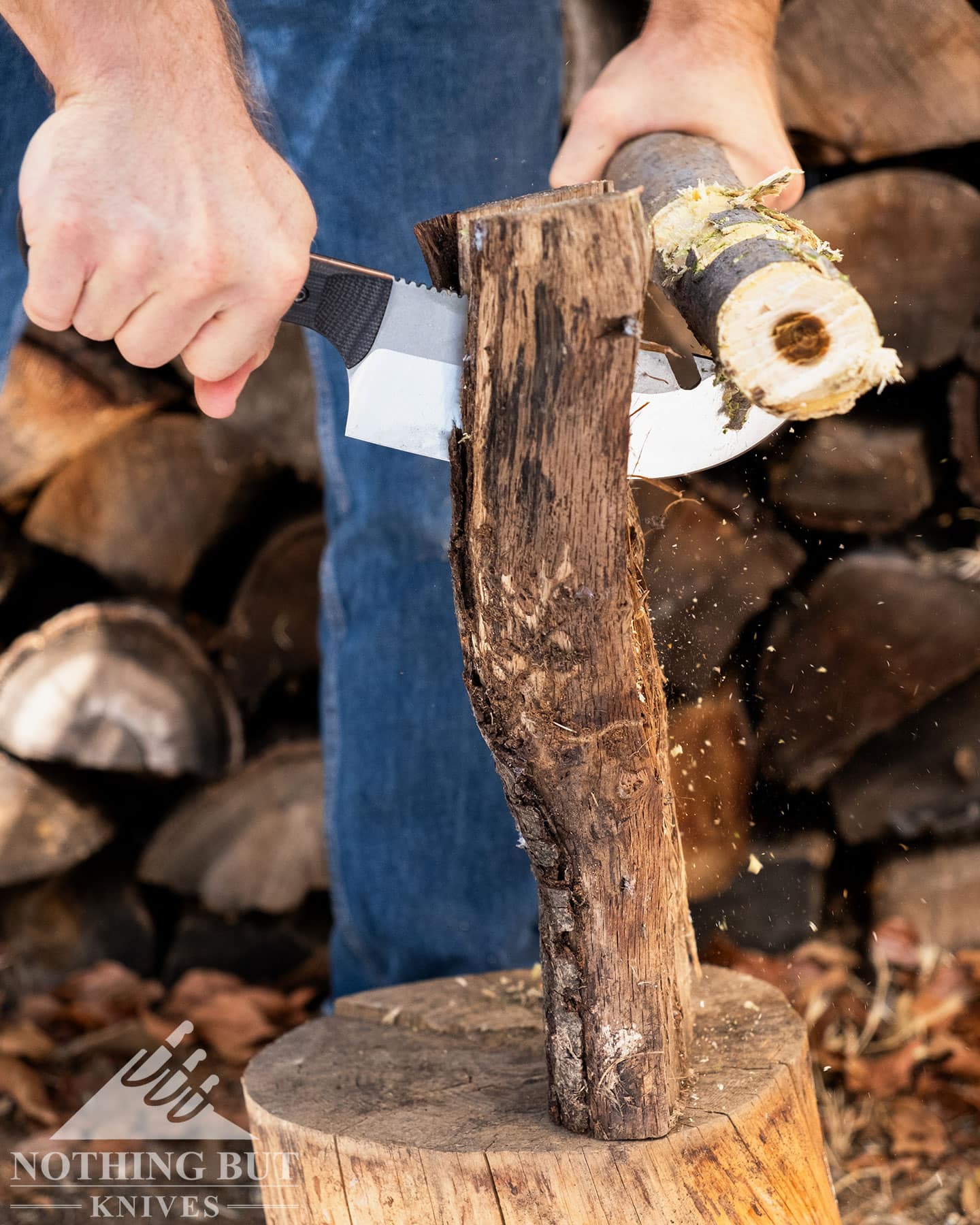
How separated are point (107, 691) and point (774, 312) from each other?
1.47m

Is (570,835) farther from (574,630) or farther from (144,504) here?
(144,504)

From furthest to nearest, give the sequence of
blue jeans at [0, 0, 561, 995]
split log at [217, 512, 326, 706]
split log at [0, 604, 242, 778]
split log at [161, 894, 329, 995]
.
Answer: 1. split log at [161, 894, 329, 995]
2. split log at [217, 512, 326, 706]
3. split log at [0, 604, 242, 778]
4. blue jeans at [0, 0, 561, 995]

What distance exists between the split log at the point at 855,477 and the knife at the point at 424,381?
67 centimetres

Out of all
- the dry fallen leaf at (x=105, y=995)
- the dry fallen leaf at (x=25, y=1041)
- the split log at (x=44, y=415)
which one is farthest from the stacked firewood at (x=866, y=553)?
the dry fallen leaf at (x=25, y=1041)

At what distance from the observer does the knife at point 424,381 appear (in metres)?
1.00

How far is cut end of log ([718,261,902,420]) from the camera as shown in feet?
2.68

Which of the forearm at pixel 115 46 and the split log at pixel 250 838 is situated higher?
the forearm at pixel 115 46

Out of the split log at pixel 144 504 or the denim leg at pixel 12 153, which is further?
the split log at pixel 144 504

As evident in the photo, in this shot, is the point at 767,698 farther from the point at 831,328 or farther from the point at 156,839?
the point at 156,839

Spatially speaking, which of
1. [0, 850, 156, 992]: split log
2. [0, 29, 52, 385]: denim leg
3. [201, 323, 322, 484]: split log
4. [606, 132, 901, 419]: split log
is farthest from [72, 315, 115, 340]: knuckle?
[0, 850, 156, 992]: split log

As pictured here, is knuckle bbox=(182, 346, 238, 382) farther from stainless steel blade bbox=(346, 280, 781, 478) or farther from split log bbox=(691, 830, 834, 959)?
split log bbox=(691, 830, 834, 959)

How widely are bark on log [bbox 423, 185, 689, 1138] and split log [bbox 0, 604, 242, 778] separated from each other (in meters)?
1.11

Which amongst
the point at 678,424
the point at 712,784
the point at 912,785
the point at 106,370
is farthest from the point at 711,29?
the point at 912,785

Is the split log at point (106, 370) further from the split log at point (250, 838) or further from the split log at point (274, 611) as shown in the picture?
the split log at point (250, 838)
